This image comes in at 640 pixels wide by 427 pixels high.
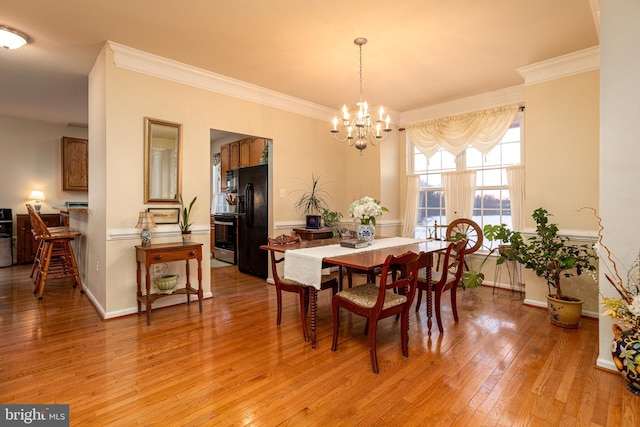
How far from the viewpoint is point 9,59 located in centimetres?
328

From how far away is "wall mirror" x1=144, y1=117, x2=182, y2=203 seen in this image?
3.27 metres

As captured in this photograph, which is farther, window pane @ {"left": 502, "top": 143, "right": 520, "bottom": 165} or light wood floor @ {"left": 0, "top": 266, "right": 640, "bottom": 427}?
window pane @ {"left": 502, "top": 143, "right": 520, "bottom": 165}

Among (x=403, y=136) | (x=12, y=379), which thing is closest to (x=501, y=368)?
(x=12, y=379)

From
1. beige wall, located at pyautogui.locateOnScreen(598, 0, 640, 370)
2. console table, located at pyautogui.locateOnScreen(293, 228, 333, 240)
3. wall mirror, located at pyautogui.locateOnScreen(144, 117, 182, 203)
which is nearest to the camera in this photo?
beige wall, located at pyautogui.locateOnScreen(598, 0, 640, 370)

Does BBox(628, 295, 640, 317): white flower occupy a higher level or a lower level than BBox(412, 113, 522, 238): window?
lower

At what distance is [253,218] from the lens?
4836mm

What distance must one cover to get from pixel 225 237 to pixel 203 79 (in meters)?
3.01

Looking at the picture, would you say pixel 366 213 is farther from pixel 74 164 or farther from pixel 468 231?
pixel 74 164

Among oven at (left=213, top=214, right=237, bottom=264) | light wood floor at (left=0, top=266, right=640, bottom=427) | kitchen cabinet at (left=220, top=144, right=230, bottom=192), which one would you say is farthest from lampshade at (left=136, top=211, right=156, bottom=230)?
kitchen cabinet at (left=220, top=144, right=230, bottom=192)

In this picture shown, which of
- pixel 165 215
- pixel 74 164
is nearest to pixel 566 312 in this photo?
pixel 165 215

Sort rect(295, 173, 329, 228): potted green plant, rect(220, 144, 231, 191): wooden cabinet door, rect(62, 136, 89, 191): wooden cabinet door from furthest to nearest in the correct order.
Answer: rect(220, 144, 231, 191): wooden cabinet door
rect(62, 136, 89, 191): wooden cabinet door
rect(295, 173, 329, 228): potted green plant

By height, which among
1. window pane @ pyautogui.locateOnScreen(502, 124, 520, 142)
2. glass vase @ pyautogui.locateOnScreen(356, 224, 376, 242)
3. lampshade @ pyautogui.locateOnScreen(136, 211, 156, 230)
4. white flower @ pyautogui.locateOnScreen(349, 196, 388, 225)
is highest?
window pane @ pyautogui.locateOnScreen(502, 124, 520, 142)

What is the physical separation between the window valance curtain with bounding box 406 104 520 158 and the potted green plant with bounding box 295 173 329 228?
5.39ft

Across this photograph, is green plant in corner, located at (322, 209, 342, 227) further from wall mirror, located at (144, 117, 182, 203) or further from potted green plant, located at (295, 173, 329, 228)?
wall mirror, located at (144, 117, 182, 203)
